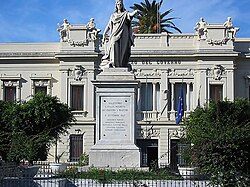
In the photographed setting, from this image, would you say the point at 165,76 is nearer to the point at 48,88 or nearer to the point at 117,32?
the point at 48,88

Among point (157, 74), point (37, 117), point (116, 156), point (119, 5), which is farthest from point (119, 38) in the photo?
point (157, 74)

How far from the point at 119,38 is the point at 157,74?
28533 mm

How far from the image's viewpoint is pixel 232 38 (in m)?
47.3

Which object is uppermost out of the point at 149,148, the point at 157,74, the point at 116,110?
the point at 157,74

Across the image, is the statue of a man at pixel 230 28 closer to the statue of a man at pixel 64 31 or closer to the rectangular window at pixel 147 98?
the rectangular window at pixel 147 98

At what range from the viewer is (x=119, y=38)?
19.6 meters

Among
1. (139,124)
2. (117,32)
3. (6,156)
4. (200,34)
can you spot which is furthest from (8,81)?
(117,32)

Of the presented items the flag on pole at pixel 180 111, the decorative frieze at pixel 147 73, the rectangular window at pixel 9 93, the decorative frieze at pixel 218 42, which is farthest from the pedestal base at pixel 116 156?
the rectangular window at pixel 9 93

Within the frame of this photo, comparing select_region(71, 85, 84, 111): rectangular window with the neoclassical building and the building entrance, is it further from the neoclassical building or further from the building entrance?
the building entrance

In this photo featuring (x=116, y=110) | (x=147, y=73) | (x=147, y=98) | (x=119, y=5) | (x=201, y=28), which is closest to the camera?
(x=116, y=110)

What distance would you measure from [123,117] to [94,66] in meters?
29.6

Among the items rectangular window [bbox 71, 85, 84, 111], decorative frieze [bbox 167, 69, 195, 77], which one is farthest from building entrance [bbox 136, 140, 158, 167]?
rectangular window [bbox 71, 85, 84, 111]

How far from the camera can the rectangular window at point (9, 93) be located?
49.7 meters

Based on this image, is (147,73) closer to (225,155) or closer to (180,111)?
(180,111)
